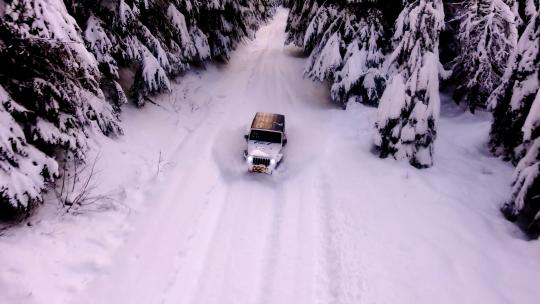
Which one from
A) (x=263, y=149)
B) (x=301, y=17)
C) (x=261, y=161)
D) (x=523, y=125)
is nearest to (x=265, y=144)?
(x=263, y=149)

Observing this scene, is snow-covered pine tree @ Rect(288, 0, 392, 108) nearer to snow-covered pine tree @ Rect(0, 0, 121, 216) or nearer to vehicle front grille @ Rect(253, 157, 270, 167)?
vehicle front grille @ Rect(253, 157, 270, 167)

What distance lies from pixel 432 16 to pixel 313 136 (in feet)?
20.2

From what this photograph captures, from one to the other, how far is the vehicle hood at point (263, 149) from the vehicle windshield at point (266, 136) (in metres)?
0.19

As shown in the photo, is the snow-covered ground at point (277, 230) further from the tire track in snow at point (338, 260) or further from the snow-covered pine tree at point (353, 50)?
the snow-covered pine tree at point (353, 50)

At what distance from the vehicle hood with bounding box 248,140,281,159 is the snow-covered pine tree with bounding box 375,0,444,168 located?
12.2 ft

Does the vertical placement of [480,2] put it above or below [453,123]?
above

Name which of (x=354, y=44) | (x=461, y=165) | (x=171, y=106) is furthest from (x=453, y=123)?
(x=171, y=106)

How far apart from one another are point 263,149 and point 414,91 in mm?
5294

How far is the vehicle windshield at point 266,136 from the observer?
13.4 metres

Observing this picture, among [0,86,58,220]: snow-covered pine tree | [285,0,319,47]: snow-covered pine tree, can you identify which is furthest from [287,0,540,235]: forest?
[0,86,58,220]: snow-covered pine tree

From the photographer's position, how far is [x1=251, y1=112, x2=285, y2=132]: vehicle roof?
1355 cm

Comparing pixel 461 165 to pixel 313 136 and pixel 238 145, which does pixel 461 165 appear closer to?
pixel 313 136

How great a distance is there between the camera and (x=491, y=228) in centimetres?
955

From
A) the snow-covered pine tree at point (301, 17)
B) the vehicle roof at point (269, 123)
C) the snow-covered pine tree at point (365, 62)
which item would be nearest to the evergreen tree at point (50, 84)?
the vehicle roof at point (269, 123)
